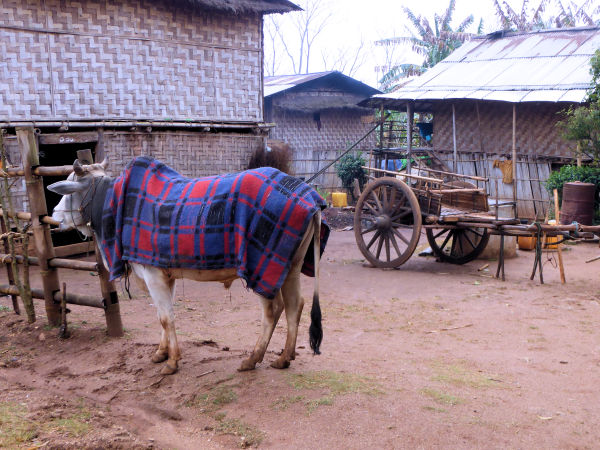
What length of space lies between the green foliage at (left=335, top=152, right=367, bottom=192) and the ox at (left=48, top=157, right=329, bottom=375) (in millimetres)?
15054

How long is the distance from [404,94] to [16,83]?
1085cm

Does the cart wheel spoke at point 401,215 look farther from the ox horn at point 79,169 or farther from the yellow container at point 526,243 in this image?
the ox horn at point 79,169

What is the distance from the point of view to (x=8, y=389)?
15.6 ft

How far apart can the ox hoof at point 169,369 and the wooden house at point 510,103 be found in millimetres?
11899

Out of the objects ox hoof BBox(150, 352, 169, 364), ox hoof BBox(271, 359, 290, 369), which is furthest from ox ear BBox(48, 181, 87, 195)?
ox hoof BBox(271, 359, 290, 369)

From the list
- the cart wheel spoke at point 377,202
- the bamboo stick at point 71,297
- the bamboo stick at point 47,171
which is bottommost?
the bamboo stick at point 71,297

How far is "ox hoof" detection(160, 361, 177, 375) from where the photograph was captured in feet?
16.0

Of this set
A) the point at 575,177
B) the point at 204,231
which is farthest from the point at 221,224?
the point at 575,177

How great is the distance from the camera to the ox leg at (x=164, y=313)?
16.3ft

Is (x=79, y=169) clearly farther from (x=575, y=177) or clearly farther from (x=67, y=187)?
(x=575, y=177)

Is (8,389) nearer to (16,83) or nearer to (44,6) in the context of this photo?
(16,83)

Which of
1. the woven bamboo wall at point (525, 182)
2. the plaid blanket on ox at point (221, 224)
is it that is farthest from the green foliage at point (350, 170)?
the plaid blanket on ox at point (221, 224)

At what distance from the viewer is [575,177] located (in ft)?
45.3

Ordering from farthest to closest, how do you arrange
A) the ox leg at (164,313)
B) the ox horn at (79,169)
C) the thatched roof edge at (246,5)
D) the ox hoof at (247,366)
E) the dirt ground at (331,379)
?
the thatched roof edge at (246,5), the ox horn at (79,169), the ox leg at (164,313), the ox hoof at (247,366), the dirt ground at (331,379)
